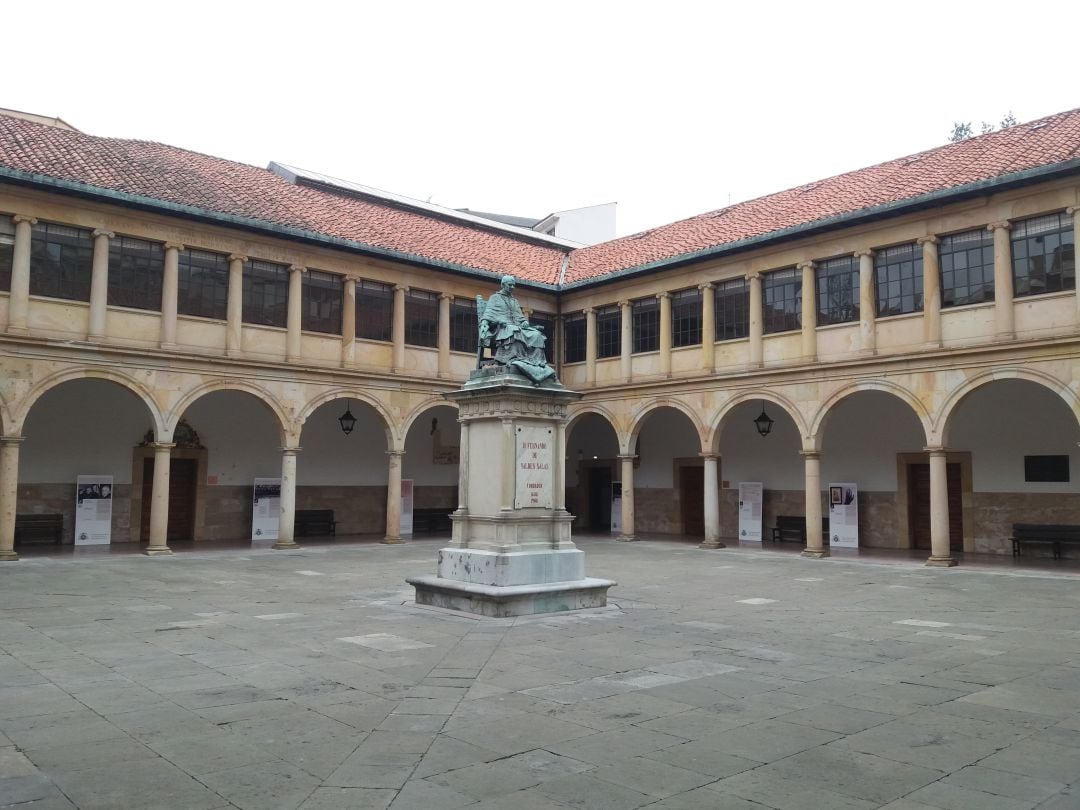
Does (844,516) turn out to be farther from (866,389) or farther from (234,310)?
(234,310)

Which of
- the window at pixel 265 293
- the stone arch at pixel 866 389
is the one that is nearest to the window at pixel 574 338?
the stone arch at pixel 866 389

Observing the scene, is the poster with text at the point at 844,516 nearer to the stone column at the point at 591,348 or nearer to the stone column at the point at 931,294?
the stone column at the point at 931,294

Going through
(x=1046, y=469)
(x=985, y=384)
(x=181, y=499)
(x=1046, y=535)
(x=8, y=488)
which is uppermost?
(x=985, y=384)

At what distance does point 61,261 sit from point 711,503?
1496 cm

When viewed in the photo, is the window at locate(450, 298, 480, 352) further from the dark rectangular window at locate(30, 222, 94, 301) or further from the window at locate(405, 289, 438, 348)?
the dark rectangular window at locate(30, 222, 94, 301)

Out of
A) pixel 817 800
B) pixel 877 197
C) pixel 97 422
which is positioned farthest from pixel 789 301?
pixel 817 800

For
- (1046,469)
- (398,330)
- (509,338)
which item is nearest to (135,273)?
(398,330)

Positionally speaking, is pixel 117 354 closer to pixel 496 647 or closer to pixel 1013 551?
pixel 496 647

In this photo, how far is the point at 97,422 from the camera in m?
20.3

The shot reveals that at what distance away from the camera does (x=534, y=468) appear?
10531 millimetres

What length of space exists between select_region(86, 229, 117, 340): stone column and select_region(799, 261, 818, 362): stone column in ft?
47.8

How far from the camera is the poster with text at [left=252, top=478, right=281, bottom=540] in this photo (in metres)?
22.0

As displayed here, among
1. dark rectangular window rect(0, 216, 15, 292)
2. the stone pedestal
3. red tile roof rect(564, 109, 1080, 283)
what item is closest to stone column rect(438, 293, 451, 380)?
red tile roof rect(564, 109, 1080, 283)

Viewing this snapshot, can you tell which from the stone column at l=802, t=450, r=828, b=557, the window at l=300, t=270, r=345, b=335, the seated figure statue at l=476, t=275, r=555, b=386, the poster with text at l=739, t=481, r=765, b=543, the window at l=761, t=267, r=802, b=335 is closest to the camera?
the seated figure statue at l=476, t=275, r=555, b=386
